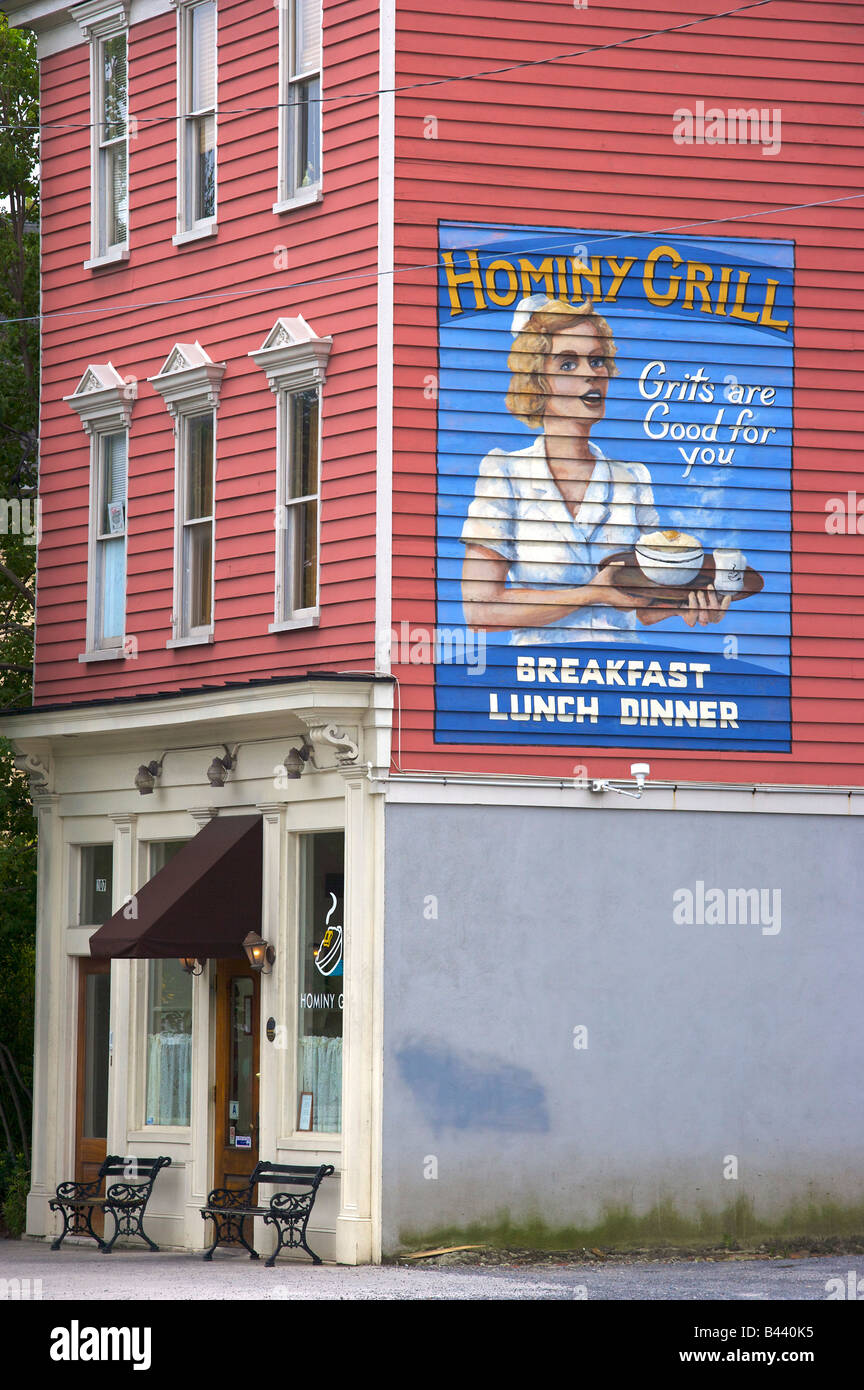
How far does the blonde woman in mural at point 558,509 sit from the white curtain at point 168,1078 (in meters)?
5.59

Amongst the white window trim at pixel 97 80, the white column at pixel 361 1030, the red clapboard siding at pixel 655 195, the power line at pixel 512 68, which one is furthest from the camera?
the white window trim at pixel 97 80

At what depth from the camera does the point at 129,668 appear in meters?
21.4

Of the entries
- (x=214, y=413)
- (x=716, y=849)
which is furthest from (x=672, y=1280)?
(x=214, y=413)

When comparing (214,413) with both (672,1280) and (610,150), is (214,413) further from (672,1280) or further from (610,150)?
(672,1280)

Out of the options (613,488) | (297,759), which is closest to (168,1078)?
(297,759)

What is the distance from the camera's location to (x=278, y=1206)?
18.0 m

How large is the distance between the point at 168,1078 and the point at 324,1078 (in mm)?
2888

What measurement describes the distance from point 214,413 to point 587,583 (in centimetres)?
442

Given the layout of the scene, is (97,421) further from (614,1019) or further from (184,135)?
(614,1019)

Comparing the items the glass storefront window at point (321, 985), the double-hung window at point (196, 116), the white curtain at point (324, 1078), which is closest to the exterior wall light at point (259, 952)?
the glass storefront window at point (321, 985)

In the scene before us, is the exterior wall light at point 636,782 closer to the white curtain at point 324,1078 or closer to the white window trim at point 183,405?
the white curtain at point 324,1078

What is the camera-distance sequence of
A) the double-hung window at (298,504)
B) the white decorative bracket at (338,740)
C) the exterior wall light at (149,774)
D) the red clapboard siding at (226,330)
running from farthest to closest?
the exterior wall light at (149,774) → the double-hung window at (298,504) → the red clapboard siding at (226,330) → the white decorative bracket at (338,740)

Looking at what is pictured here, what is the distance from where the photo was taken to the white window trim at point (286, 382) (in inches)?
745

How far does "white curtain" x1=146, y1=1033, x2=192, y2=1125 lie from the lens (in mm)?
20547
